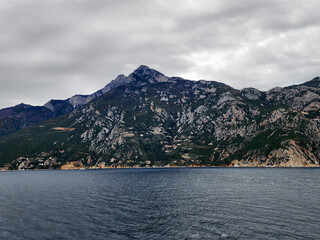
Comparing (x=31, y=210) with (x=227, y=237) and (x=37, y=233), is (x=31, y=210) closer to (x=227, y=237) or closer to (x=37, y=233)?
(x=37, y=233)

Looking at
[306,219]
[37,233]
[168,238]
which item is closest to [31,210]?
[37,233]

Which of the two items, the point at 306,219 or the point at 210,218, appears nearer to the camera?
the point at 306,219

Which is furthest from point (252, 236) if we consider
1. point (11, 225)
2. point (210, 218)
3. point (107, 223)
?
point (11, 225)

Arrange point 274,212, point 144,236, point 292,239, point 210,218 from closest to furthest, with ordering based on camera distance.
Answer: point 292,239 → point 144,236 → point 210,218 → point 274,212

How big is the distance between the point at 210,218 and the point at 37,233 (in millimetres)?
46510

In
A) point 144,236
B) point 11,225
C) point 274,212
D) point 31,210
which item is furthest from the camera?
point 31,210

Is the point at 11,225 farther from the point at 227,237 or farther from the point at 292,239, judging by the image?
the point at 292,239

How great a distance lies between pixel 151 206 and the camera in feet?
285

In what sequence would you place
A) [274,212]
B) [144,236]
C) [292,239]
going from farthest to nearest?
1. [274,212]
2. [144,236]
3. [292,239]

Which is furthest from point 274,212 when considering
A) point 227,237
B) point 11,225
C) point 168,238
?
point 11,225

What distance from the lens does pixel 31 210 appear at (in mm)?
81812

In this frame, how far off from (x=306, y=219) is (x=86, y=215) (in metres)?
65.2

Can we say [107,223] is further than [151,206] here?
No

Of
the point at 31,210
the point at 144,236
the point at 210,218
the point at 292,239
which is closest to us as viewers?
the point at 292,239
